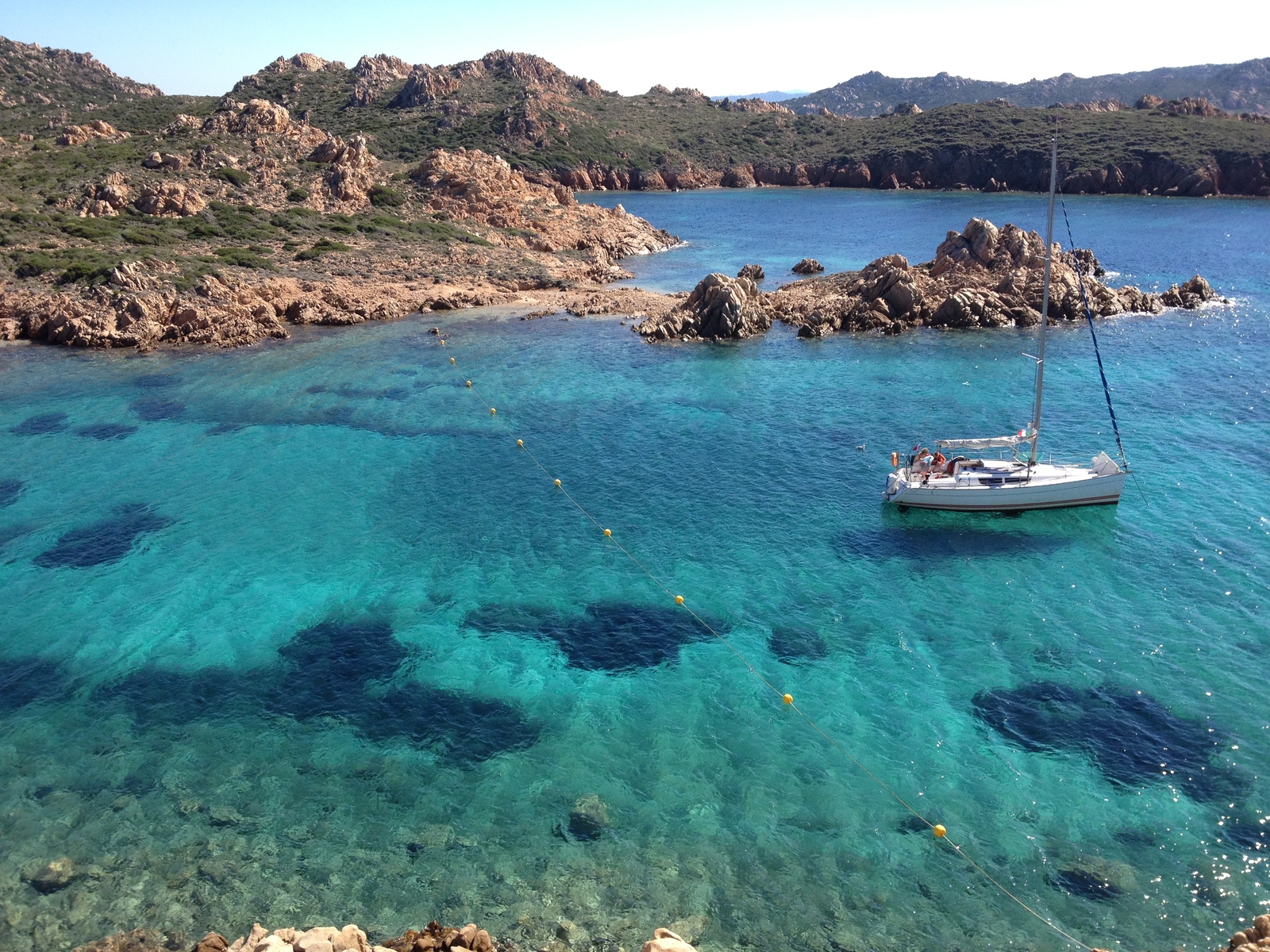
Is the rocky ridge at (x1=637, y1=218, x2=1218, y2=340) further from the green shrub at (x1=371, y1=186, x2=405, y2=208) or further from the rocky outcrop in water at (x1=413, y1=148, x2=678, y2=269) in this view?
the green shrub at (x1=371, y1=186, x2=405, y2=208)

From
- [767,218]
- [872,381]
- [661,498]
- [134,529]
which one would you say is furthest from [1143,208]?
[134,529]

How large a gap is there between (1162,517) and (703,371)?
27.9 metres

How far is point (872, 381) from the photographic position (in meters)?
50.3

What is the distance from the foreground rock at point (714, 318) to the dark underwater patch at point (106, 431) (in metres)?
33.6

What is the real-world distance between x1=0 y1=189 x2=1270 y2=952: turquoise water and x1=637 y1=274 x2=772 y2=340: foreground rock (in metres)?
13.7

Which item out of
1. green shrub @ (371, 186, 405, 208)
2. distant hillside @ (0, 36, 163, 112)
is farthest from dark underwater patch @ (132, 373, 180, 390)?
distant hillside @ (0, 36, 163, 112)

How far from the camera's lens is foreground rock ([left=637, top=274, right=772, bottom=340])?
200ft

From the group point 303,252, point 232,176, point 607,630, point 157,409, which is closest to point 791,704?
→ point 607,630

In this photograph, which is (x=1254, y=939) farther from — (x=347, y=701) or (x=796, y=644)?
(x=347, y=701)

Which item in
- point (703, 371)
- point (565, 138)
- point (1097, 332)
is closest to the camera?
point (703, 371)

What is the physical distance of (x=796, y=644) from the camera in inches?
1024

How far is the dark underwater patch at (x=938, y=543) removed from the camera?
3111 cm

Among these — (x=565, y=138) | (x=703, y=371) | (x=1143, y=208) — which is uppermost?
(x=565, y=138)

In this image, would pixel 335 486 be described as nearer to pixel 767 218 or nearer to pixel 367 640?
pixel 367 640
